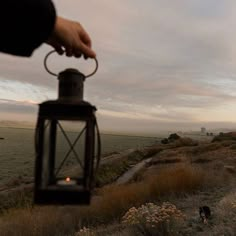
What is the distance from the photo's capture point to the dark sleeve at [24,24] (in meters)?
0.83

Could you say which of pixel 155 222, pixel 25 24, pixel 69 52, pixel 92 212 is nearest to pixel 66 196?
pixel 69 52

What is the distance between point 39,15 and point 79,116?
29.4 inches

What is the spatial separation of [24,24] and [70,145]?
946 millimetres

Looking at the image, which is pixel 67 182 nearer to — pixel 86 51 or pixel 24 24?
pixel 86 51

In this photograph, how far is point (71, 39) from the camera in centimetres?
117

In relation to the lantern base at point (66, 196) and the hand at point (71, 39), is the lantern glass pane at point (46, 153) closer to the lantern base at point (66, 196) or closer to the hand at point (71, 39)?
the lantern base at point (66, 196)

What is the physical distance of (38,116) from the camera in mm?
1607

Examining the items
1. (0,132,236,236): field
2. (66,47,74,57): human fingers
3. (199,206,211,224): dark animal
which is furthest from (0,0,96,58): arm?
(199,206,211,224): dark animal

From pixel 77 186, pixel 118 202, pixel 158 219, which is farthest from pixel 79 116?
pixel 118 202

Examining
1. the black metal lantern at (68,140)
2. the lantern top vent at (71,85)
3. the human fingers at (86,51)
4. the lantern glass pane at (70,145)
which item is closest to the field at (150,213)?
the lantern glass pane at (70,145)

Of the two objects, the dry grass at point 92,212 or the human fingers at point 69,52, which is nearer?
the human fingers at point 69,52

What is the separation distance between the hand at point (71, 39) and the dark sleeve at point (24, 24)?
92mm

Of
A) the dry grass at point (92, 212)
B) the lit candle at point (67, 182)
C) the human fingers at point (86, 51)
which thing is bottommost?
the dry grass at point (92, 212)

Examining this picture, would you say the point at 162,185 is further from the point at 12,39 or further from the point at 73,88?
the point at 12,39
